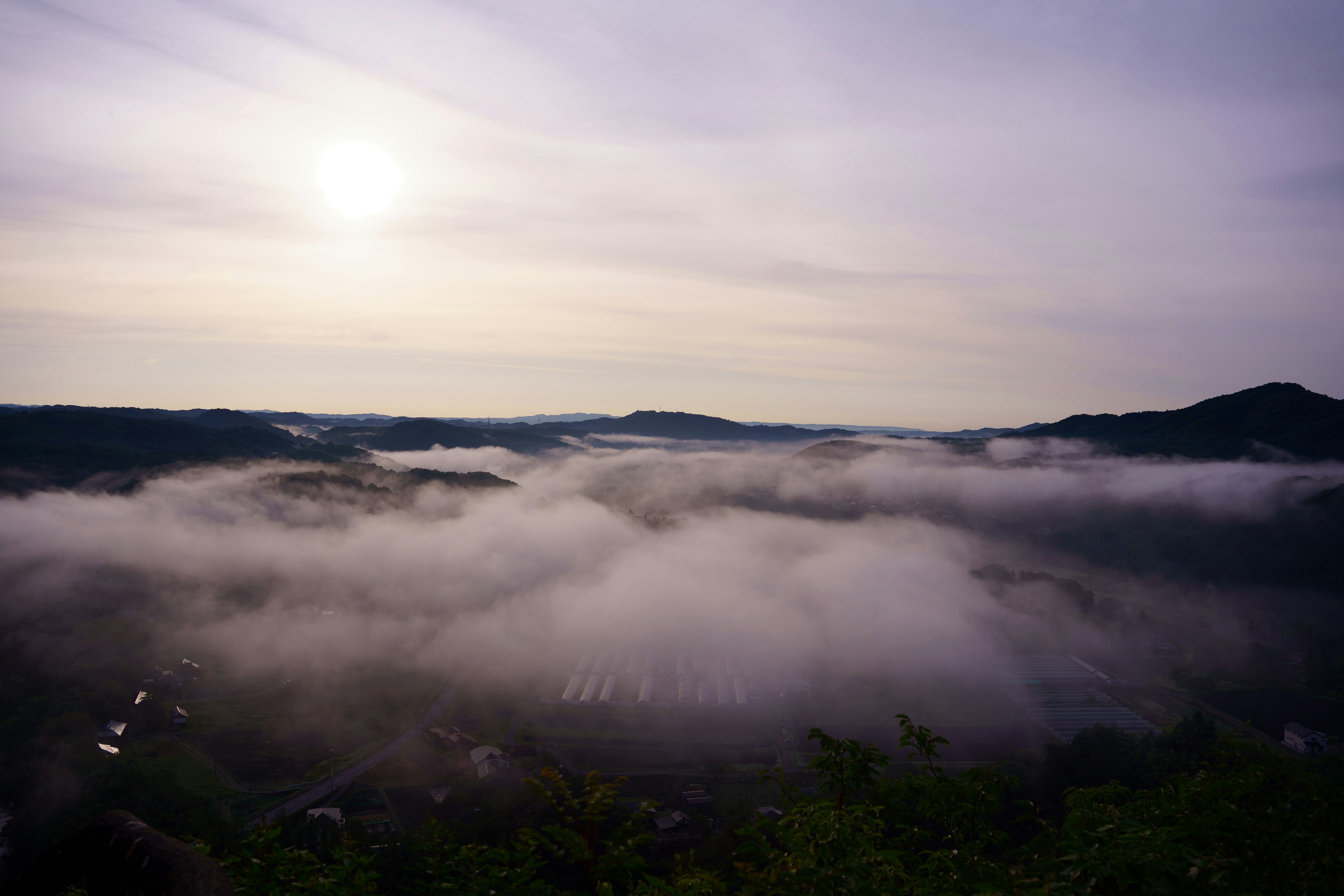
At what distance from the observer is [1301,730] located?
62844 mm

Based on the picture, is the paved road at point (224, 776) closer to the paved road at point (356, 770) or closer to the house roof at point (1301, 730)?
the paved road at point (356, 770)

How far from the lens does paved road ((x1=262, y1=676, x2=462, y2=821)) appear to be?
4712 cm

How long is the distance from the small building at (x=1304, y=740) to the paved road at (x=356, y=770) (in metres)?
91.4

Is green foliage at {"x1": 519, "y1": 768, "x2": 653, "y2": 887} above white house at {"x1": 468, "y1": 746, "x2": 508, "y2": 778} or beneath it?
above

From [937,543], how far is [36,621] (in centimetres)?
17962

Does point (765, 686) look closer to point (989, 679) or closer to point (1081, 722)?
point (989, 679)

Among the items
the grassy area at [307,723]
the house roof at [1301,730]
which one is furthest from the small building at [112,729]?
the house roof at [1301,730]

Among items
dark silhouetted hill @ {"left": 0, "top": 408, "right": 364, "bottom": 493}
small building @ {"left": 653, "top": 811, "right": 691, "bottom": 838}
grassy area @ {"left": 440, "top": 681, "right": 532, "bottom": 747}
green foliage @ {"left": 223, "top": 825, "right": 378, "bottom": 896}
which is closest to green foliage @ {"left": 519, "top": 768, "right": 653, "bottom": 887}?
green foliage @ {"left": 223, "top": 825, "right": 378, "bottom": 896}

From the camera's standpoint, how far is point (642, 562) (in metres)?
136

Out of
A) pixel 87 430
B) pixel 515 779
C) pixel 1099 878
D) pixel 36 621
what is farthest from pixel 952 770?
pixel 87 430

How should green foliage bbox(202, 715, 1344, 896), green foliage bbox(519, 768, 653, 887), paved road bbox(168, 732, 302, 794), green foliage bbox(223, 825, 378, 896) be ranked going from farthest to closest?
paved road bbox(168, 732, 302, 794) → green foliage bbox(223, 825, 378, 896) → green foliage bbox(519, 768, 653, 887) → green foliage bbox(202, 715, 1344, 896)

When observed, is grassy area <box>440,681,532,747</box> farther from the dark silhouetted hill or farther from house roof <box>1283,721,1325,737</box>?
the dark silhouetted hill

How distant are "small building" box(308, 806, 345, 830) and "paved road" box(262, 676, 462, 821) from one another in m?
2.03

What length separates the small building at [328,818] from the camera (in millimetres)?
40000
